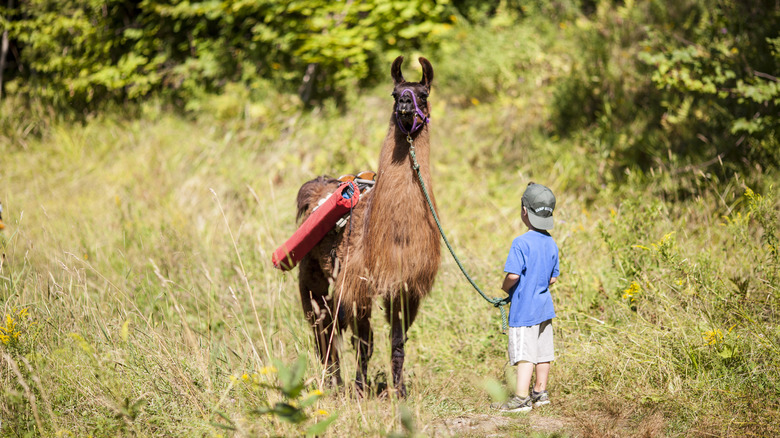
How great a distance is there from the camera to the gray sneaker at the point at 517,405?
350 centimetres

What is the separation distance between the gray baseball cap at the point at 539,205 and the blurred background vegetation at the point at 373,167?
3.48 feet

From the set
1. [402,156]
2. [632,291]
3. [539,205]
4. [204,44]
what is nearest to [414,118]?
[402,156]

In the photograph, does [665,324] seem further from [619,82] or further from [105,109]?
[105,109]

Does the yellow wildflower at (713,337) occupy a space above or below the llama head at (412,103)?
below

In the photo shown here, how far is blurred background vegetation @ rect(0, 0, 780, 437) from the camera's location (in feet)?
11.1

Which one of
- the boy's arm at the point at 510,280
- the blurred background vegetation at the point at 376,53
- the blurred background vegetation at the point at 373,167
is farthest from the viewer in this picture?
the blurred background vegetation at the point at 376,53

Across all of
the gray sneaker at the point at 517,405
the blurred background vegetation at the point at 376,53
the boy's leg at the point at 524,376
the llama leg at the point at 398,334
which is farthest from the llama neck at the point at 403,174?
the blurred background vegetation at the point at 376,53

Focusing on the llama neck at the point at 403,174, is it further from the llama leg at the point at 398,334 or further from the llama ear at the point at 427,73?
the llama leg at the point at 398,334

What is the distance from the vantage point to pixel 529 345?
3.53 m

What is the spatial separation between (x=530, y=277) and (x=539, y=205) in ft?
1.46

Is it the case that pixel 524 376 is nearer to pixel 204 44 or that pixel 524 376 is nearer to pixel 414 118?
pixel 414 118

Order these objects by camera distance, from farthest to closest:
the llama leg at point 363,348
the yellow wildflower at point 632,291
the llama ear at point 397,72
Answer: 1. the yellow wildflower at point 632,291
2. the llama leg at point 363,348
3. the llama ear at point 397,72

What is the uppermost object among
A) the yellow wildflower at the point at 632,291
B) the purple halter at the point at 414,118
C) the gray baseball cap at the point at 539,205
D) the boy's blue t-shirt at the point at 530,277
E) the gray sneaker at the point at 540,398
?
the purple halter at the point at 414,118

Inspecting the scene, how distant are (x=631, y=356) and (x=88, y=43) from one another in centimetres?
1025
